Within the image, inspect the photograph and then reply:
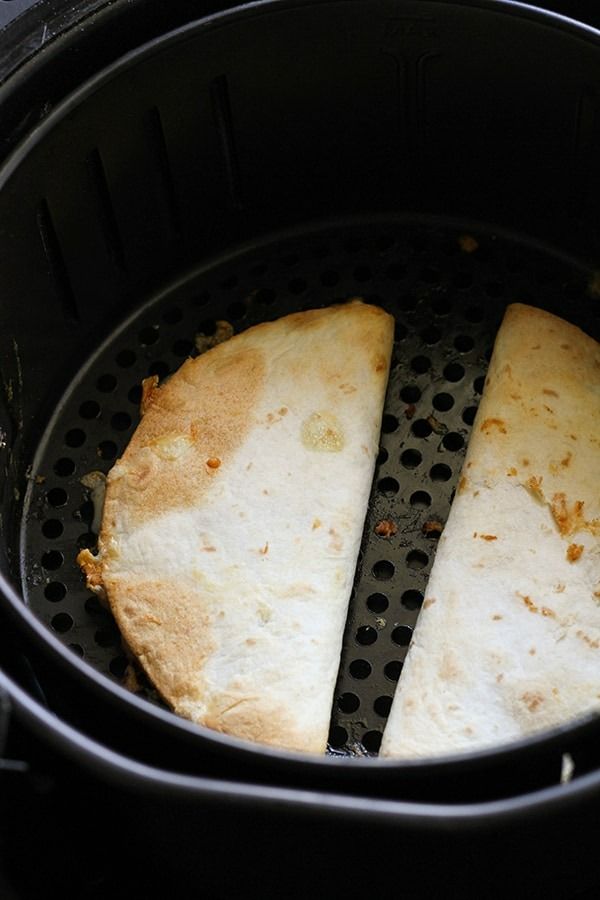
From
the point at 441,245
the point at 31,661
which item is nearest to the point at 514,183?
the point at 441,245

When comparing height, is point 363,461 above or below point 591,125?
below

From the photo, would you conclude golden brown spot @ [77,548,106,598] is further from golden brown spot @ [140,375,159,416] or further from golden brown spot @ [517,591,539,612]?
golden brown spot @ [517,591,539,612]

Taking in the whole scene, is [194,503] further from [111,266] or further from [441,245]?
[441,245]

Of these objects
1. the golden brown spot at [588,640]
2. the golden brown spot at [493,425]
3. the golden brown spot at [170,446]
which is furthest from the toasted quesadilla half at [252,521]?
the golden brown spot at [588,640]

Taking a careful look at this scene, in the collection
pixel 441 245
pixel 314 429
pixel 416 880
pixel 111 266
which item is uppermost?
pixel 441 245

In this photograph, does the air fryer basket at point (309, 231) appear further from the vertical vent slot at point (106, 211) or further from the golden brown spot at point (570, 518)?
the golden brown spot at point (570, 518)

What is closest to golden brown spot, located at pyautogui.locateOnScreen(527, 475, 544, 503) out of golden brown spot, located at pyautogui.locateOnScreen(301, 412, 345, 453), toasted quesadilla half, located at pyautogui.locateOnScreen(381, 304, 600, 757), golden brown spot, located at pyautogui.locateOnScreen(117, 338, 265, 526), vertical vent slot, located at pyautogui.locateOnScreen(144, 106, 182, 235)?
toasted quesadilla half, located at pyautogui.locateOnScreen(381, 304, 600, 757)
